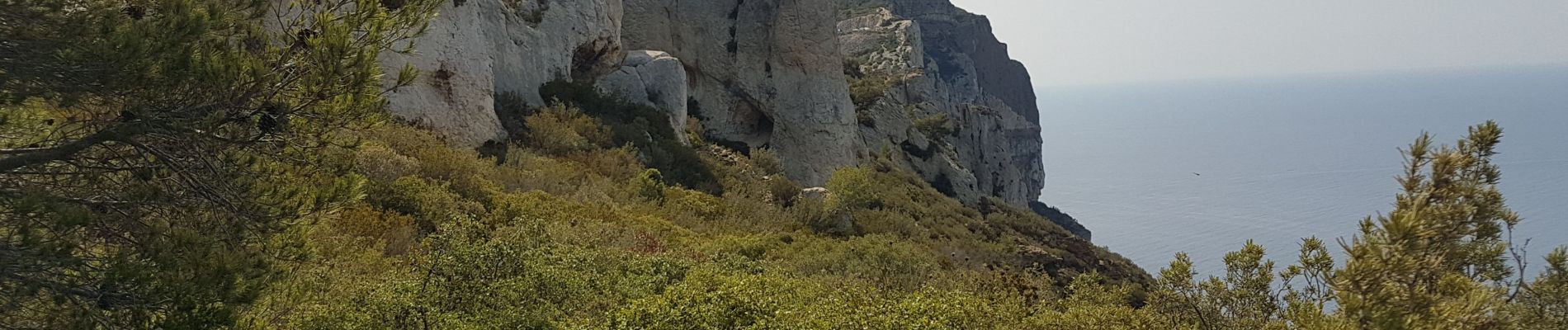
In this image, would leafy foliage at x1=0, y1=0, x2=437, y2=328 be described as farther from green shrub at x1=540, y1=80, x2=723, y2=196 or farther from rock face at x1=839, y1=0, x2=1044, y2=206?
rock face at x1=839, y1=0, x2=1044, y2=206

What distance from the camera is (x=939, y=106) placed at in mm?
47094

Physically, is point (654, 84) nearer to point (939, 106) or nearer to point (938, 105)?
point (939, 106)

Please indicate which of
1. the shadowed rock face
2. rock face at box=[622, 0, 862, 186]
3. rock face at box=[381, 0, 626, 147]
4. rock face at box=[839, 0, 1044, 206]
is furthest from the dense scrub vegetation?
the shadowed rock face

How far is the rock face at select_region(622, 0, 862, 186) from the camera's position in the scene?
25156mm

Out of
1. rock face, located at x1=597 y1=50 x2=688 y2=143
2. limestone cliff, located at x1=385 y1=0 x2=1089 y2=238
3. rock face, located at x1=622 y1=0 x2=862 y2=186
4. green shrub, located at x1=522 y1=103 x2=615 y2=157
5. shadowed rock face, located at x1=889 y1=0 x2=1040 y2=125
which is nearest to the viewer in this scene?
limestone cliff, located at x1=385 y1=0 x2=1089 y2=238

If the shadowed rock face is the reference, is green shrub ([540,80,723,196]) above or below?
below

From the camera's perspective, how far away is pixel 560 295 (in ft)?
17.4

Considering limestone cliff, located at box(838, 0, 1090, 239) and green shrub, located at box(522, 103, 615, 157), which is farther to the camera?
limestone cliff, located at box(838, 0, 1090, 239)

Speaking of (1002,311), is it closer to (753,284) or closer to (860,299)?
(860,299)

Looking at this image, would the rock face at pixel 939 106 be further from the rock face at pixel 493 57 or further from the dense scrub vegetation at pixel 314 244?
the dense scrub vegetation at pixel 314 244

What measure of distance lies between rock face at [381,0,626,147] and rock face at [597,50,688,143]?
2.02ft

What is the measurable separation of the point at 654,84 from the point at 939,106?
95.1ft

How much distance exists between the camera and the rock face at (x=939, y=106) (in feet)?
110

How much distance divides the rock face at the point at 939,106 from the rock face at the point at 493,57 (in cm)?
1328
